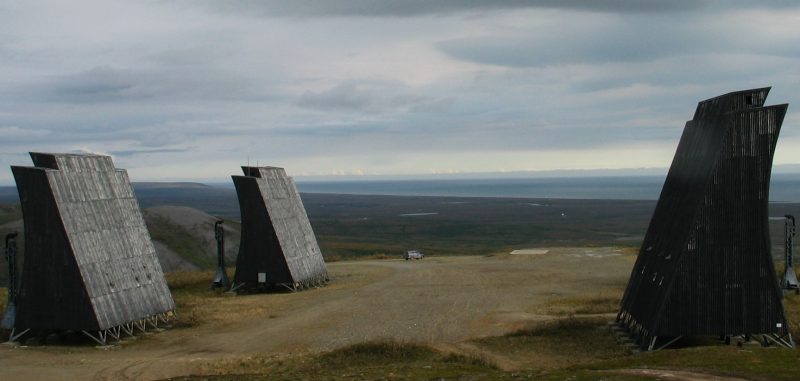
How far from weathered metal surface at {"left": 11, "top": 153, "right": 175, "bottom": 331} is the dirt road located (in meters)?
1.58

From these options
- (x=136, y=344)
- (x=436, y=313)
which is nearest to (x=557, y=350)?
(x=436, y=313)

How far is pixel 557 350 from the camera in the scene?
30.7 meters

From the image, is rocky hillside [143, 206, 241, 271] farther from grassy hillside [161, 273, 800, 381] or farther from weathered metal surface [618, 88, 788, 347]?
weathered metal surface [618, 88, 788, 347]

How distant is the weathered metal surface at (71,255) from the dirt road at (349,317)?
1577 mm

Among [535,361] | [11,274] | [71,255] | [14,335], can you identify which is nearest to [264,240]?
[11,274]

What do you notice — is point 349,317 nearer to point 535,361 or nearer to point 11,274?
point 535,361

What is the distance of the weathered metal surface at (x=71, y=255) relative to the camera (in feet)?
108

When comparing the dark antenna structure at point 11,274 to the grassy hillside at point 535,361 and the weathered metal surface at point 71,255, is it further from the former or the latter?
the grassy hillside at point 535,361

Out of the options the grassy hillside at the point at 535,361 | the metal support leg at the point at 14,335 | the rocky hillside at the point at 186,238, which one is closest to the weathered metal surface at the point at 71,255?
the metal support leg at the point at 14,335

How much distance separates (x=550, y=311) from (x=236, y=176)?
72.8ft

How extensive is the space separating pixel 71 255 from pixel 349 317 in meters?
13.8

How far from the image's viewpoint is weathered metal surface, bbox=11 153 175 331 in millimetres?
32844

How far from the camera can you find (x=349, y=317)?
3978 cm

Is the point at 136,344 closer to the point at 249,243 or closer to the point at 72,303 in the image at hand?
the point at 72,303
